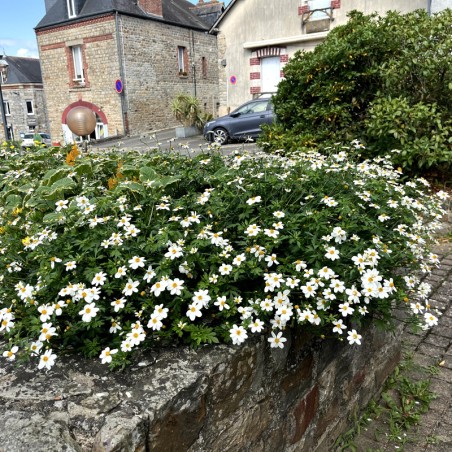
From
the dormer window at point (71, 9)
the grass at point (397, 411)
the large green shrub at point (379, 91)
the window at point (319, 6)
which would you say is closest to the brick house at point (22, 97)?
the dormer window at point (71, 9)

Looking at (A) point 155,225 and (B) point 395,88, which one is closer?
(A) point 155,225

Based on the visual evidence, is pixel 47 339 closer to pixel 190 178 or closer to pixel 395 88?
pixel 190 178

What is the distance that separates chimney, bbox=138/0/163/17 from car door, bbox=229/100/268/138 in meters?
11.2

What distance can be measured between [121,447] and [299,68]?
6.10m

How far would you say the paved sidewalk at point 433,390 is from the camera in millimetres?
2557

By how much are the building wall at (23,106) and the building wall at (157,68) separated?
65.1ft

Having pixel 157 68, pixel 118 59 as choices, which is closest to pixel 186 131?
pixel 118 59

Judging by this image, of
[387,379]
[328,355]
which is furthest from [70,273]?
[387,379]

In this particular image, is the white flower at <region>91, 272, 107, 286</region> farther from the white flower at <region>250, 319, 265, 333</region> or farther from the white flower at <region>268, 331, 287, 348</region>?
the white flower at <region>268, 331, 287, 348</region>

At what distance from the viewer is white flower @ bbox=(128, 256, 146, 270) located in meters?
1.81

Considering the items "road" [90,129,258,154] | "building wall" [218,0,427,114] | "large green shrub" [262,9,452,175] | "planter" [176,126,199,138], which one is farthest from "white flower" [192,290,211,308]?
"planter" [176,126,199,138]

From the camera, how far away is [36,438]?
1335 mm

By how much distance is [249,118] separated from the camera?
15328 millimetres

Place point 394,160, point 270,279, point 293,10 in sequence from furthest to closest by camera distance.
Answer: point 293,10 → point 394,160 → point 270,279
